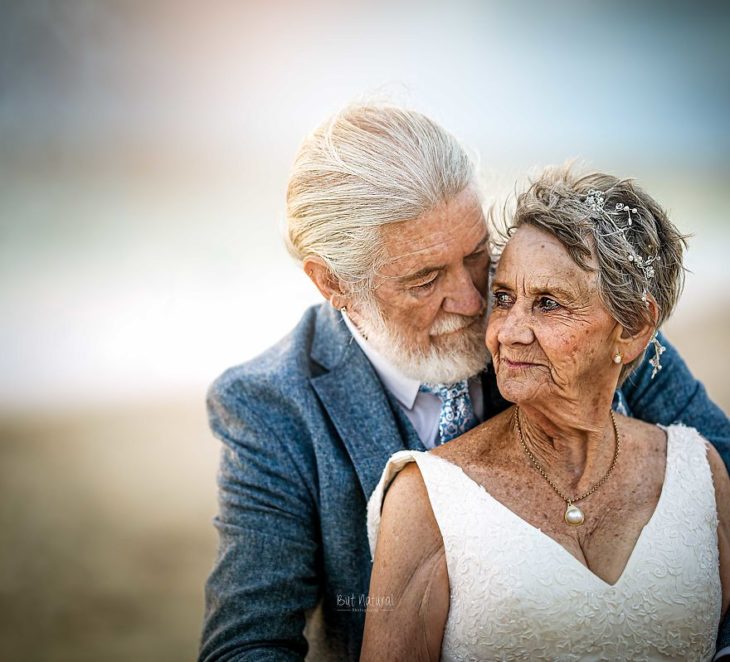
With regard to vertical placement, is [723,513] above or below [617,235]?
below

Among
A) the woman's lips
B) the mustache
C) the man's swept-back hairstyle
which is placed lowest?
the woman's lips

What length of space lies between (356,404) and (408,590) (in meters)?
0.80

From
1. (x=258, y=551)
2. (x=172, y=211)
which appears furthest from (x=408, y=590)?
(x=172, y=211)

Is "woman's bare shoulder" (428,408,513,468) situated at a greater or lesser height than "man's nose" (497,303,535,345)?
lesser

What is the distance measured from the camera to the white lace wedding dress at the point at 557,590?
7.30 feet

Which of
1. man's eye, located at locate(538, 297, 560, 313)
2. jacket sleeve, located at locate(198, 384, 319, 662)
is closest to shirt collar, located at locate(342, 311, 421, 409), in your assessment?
jacket sleeve, located at locate(198, 384, 319, 662)

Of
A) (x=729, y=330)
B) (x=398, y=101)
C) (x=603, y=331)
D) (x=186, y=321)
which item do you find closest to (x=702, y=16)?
(x=729, y=330)

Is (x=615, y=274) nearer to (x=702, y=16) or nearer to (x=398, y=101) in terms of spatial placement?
(x=398, y=101)

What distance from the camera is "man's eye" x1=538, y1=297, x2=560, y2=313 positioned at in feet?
7.52

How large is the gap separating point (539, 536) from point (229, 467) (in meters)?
1.18

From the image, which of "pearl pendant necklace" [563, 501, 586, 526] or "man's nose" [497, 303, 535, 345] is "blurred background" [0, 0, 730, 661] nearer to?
"pearl pendant necklace" [563, 501, 586, 526]

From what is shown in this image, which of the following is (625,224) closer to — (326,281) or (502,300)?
(502,300)

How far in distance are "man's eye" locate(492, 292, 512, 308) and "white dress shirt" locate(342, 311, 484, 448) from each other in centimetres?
61

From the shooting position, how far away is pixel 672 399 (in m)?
3.02
